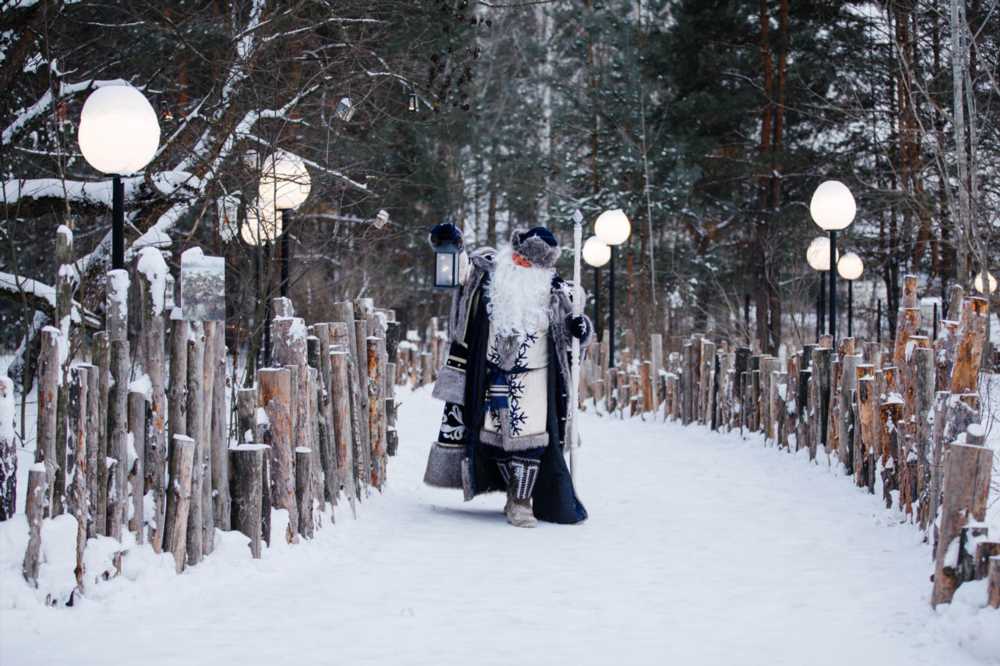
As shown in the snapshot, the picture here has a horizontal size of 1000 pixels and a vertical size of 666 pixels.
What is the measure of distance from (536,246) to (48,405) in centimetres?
305

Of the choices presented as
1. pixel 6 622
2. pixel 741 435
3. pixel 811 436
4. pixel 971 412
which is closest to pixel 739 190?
pixel 741 435

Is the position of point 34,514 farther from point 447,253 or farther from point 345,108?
point 345,108

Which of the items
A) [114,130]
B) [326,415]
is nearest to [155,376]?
[326,415]

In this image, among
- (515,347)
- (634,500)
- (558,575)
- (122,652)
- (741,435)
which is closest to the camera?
(122,652)

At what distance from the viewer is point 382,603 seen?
4594 millimetres

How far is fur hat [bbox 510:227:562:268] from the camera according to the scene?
21.4 ft

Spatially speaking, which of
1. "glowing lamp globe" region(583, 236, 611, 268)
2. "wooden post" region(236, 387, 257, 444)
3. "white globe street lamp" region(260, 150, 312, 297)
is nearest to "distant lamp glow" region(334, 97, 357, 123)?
"white globe street lamp" region(260, 150, 312, 297)

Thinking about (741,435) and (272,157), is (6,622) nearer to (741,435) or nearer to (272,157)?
→ (272,157)

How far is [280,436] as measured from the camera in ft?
17.5

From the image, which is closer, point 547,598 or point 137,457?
point 137,457

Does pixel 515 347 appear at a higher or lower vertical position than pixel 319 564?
higher

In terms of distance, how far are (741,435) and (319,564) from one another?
6.05m

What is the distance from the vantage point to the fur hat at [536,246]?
6520mm

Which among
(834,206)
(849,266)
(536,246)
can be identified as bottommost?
(536,246)
